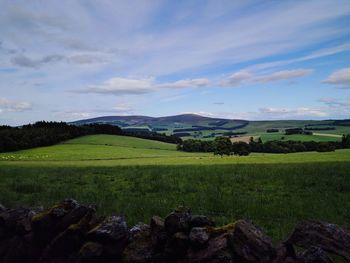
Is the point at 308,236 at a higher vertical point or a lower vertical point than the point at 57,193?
higher

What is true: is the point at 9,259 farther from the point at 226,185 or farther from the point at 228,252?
the point at 226,185

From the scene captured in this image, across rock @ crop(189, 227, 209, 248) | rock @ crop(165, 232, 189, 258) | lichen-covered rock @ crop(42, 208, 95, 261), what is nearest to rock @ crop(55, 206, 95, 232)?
lichen-covered rock @ crop(42, 208, 95, 261)

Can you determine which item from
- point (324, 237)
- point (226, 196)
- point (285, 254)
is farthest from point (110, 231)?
point (226, 196)

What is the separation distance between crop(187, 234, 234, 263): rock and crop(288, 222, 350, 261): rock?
1.03 metres

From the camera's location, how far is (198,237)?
6.06 meters

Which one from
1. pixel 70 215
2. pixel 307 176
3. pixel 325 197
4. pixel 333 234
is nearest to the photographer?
pixel 333 234

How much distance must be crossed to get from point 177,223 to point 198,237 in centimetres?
54

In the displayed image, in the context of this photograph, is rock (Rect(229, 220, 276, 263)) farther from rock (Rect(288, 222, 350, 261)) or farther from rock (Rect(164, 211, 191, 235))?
rock (Rect(164, 211, 191, 235))

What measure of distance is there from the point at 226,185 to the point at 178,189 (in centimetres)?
260

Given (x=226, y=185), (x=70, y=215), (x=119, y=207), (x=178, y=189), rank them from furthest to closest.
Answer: (x=226, y=185)
(x=178, y=189)
(x=119, y=207)
(x=70, y=215)

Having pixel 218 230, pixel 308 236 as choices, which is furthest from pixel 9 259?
pixel 308 236

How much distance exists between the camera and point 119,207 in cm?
1170

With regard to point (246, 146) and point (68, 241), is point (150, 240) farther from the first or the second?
point (246, 146)

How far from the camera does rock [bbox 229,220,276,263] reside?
558 centimetres
